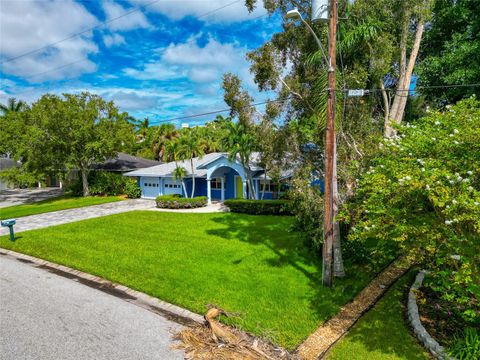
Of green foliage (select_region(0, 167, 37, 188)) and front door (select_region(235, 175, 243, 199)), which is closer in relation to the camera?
front door (select_region(235, 175, 243, 199))

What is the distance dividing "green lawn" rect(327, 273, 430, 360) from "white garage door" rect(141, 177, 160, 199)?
23850 millimetres

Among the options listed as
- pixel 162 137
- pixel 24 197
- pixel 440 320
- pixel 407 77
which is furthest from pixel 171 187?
pixel 440 320

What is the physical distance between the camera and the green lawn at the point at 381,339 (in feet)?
20.0

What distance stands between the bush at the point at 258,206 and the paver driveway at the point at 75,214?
741 centimetres

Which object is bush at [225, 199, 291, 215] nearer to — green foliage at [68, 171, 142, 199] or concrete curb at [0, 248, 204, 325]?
concrete curb at [0, 248, 204, 325]

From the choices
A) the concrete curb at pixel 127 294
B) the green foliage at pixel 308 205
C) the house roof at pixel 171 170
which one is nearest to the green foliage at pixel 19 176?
the house roof at pixel 171 170

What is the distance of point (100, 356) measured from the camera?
20.6 feet

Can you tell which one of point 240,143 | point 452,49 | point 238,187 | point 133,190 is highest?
point 452,49

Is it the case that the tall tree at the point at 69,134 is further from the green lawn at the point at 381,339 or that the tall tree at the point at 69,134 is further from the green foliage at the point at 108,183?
the green lawn at the point at 381,339

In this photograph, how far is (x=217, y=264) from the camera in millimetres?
11312

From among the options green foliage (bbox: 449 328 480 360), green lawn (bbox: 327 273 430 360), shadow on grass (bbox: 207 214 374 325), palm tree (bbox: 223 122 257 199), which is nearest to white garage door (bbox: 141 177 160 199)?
palm tree (bbox: 223 122 257 199)

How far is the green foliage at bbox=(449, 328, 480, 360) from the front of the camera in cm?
546

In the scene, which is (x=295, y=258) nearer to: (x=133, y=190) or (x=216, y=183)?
(x=216, y=183)

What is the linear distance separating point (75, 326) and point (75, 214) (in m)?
17.0
